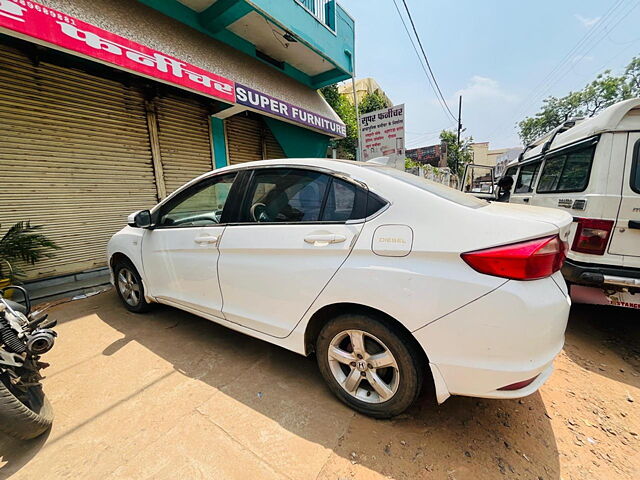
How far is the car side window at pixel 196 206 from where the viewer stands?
259 centimetres

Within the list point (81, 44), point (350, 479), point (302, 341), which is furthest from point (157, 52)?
point (350, 479)

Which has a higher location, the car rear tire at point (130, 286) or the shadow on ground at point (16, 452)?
the car rear tire at point (130, 286)

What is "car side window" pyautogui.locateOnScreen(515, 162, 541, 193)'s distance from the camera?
179 inches

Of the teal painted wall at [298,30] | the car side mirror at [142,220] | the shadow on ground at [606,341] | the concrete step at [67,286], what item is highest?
the teal painted wall at [298,30]

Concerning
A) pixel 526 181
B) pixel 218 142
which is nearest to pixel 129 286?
pixel 218 142

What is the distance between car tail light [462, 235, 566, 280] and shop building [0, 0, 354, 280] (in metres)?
4.76

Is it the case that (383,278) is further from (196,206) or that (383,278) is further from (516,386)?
(196,206)

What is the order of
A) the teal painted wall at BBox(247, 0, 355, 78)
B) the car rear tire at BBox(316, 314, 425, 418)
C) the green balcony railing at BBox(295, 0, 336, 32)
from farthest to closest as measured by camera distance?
the green balcony railing at BBox(295, 0, 336, 32), the teal painted wall at BBox(247, 0, 355, 78), the car rear tire at BBox(316, 314, 425, 418)

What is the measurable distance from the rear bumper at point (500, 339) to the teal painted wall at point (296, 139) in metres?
7.00

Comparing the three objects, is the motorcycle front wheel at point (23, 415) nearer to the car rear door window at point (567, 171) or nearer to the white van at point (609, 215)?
the white van at point (609, 215)

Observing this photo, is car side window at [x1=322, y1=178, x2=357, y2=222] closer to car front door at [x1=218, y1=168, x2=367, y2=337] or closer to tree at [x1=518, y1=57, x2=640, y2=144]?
car front door at [x1=218, y1=168, x2=367, y2=337]

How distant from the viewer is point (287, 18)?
19.3 ft

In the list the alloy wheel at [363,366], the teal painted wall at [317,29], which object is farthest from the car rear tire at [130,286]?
the teal painted wall at [317,29]

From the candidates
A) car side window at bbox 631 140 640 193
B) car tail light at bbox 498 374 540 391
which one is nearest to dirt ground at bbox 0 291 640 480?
car tail light at bbox 498 374 540 391
